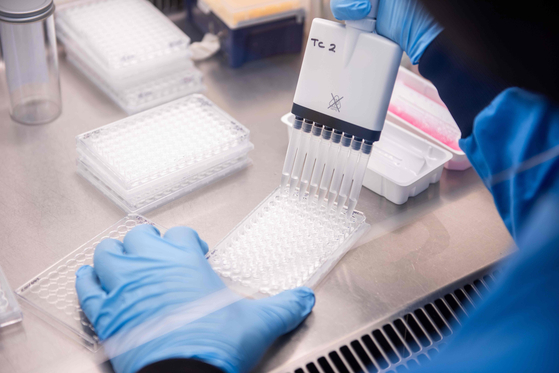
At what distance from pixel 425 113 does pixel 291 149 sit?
1.89 ft

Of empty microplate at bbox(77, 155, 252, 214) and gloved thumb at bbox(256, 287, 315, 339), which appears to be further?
empty microplate at bbox(77, 155, 252, 214)

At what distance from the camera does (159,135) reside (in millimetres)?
1508

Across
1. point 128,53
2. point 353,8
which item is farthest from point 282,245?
point 128,53

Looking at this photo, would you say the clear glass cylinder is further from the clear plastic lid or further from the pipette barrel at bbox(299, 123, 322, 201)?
the pipette barrel at bbox(299, 123, 322, 201)

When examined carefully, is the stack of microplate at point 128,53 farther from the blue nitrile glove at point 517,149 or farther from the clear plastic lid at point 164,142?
the blue nitrile glove at point 517,149

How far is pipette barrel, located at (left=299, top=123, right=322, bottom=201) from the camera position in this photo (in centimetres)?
131

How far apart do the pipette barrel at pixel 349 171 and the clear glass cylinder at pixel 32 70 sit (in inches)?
35.5

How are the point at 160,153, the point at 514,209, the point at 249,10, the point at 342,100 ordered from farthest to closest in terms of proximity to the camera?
the point at 249,10 → the point at 160,153 → the point at 342,100 → the point at 514,209

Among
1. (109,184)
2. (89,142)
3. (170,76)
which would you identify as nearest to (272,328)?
(109,184)

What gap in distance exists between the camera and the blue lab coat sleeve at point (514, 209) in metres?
0.75

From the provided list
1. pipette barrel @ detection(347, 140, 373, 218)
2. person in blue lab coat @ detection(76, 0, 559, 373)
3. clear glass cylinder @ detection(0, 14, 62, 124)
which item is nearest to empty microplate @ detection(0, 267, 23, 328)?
person in blue lab coat @ detection(76, 0, 559, 373)

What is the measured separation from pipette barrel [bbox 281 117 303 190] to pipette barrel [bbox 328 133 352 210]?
11 centimetres

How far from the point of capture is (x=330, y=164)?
1335 millimetres

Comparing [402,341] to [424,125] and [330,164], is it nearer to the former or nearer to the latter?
[330,164]
